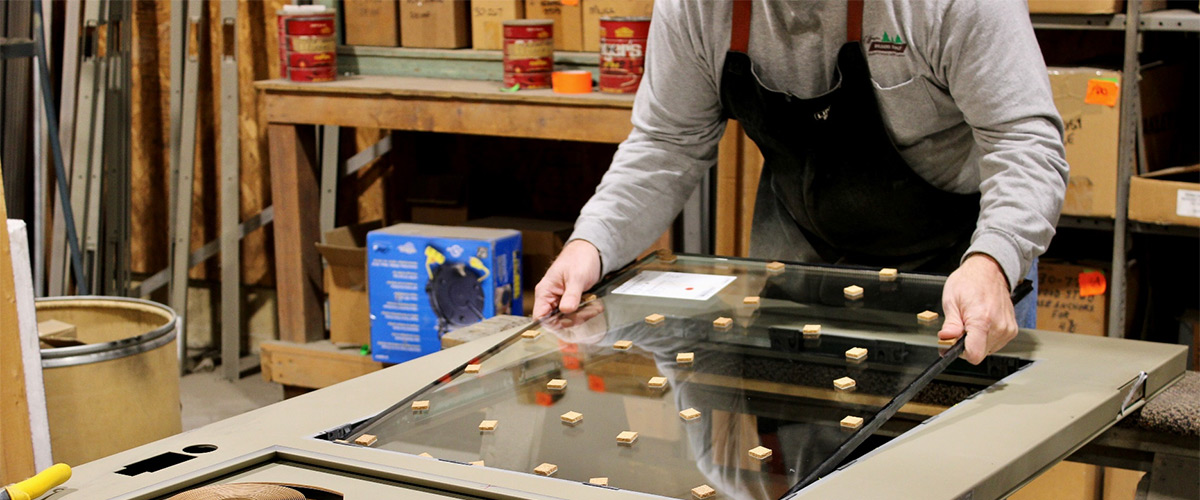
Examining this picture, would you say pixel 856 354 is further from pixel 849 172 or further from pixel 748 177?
pixel 748 177

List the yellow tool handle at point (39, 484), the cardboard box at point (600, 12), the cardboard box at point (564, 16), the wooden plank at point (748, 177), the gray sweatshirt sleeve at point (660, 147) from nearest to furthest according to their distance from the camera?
1. the yellow tool handle at point (39, 484)
2. the gray sweatshirt sleeve at point (660, 147)
3. the wooden plank at point (748, 177)
4. the cardboard box at point (600, 12)
5. the cardboard box at point (564, 16)

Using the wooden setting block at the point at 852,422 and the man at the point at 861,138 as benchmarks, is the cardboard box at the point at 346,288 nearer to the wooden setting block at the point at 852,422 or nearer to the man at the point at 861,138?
the man at the point at 861,138

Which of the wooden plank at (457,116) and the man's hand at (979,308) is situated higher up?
the wooden plank at (457,116)

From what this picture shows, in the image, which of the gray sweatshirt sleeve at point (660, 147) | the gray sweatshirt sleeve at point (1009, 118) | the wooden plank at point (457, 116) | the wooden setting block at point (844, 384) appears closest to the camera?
the wooden setting block at point (844, 384)

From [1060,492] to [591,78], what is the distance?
6.28 ft

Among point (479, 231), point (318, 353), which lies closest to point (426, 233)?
point (479, 231)

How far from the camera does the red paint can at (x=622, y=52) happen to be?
293 centimetres

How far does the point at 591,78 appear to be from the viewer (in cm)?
312

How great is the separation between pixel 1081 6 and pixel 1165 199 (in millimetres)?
500

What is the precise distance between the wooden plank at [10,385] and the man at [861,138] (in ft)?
2.50

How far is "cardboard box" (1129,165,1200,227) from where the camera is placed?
2760 millimetres

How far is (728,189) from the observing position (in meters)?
2.94

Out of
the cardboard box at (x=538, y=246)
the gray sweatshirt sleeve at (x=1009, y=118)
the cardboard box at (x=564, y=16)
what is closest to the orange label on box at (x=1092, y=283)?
the cardboard box at (x=538, y=246)

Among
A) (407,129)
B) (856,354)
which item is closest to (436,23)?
(407,129)
